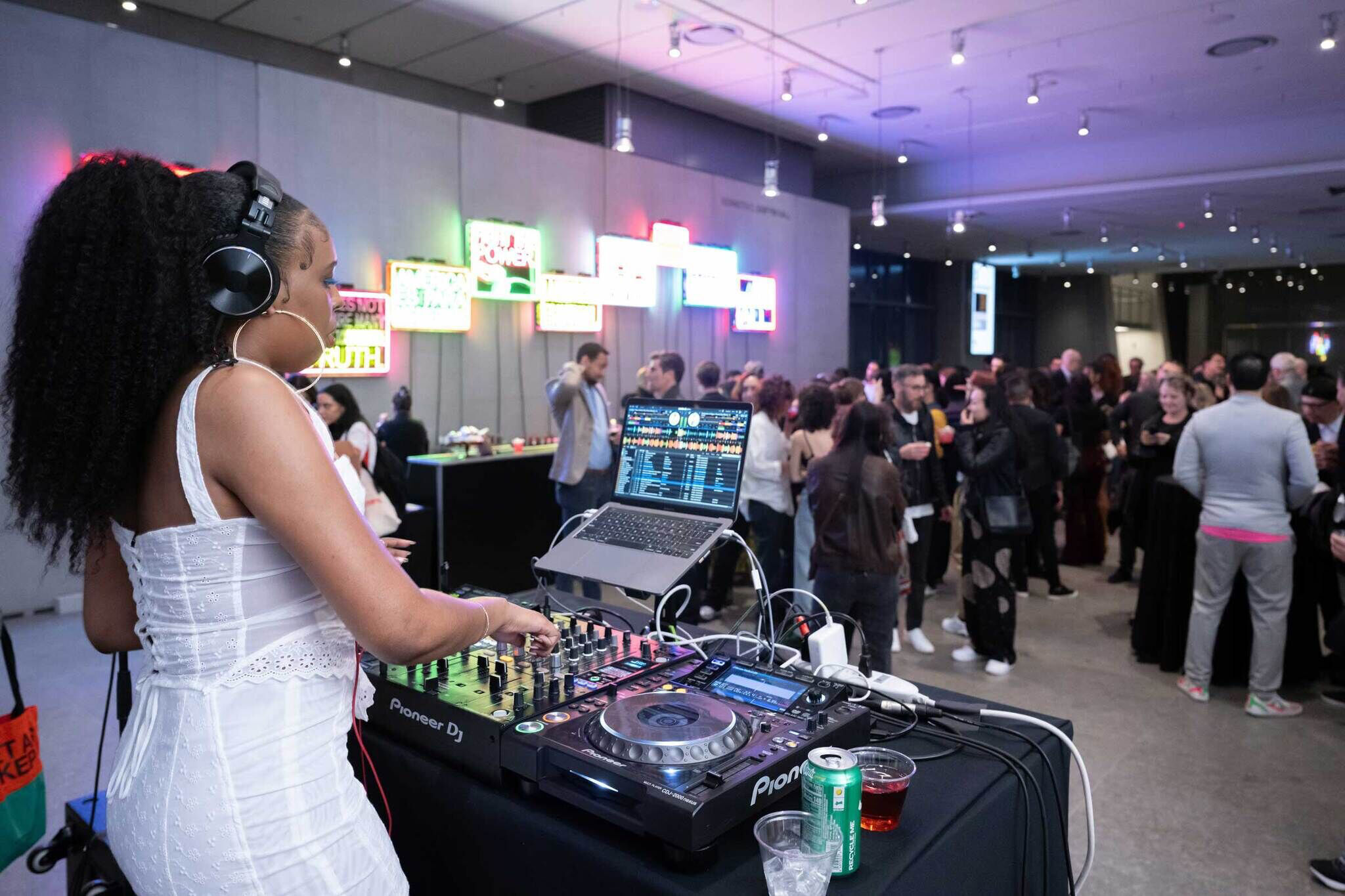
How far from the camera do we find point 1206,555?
150 inches

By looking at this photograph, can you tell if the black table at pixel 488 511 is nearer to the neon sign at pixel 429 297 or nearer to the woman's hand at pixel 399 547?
the neon sign at pixel 429 297

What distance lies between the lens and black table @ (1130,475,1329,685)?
13.3 feet

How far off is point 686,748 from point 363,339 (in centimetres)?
587

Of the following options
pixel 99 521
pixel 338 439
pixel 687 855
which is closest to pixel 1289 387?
pixel 338 439

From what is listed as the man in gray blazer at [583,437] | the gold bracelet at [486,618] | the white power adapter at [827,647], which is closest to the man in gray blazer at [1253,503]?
the white power adapter at [827,647]

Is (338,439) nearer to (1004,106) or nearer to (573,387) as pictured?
(573,387)

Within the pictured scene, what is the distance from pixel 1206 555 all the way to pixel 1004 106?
717 cm

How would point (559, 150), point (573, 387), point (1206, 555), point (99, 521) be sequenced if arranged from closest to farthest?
point (99, 521) → point (1206, 555) → point (573, 387) → point (559, 150)

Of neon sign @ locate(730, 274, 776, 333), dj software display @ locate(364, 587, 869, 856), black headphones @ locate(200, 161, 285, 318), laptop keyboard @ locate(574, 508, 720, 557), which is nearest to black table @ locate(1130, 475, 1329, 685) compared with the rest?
laptop keyboard @ locate(574, 508, 720, 557)

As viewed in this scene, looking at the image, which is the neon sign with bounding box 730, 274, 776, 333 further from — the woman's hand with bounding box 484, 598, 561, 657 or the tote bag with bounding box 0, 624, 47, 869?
the woman's hand with bounding box 484, 598, 561, 657

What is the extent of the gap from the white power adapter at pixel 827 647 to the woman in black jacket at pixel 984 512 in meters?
2.74

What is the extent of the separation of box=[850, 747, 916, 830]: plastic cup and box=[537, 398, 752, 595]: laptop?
0.61m

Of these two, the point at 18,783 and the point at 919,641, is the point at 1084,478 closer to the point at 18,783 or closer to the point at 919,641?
the point at 919,641

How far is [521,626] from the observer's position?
1.18 meters
